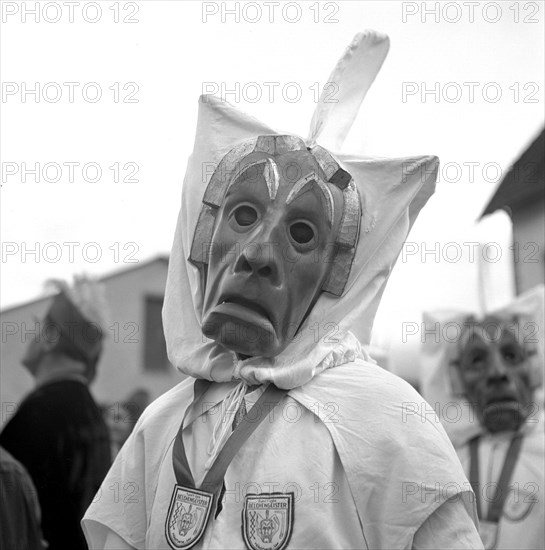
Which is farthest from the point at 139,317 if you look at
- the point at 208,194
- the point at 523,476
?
the point at 208,194

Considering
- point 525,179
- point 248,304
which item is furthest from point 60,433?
point 525,179

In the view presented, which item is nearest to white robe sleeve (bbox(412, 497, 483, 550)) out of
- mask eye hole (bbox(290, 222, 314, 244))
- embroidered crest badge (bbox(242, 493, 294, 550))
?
embroidered crest badge (bbox(242, 493, 294, 550))

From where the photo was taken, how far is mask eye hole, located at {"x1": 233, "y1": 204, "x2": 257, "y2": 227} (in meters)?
3.08

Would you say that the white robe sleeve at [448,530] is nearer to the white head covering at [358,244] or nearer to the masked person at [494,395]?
the white head covering at [358,244]

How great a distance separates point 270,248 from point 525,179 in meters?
5.00

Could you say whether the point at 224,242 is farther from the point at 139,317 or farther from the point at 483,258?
the point at 139,317

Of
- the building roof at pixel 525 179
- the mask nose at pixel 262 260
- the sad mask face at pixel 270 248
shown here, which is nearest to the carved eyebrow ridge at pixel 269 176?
the sad mask face at pixel 270 248

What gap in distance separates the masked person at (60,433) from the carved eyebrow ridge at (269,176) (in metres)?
2.91

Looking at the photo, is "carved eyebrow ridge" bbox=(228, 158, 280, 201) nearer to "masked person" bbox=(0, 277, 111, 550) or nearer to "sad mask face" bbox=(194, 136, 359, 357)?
"sad mask face" bbox=(194, 136, 359, 357)

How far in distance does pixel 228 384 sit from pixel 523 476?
3.13m

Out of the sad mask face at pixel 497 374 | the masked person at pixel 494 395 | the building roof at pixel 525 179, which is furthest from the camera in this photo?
the building roof at pixel 525 179

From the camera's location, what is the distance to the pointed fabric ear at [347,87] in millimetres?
3402

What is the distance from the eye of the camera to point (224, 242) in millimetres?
3066

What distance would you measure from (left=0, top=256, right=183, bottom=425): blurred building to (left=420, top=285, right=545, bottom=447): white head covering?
174 cm
